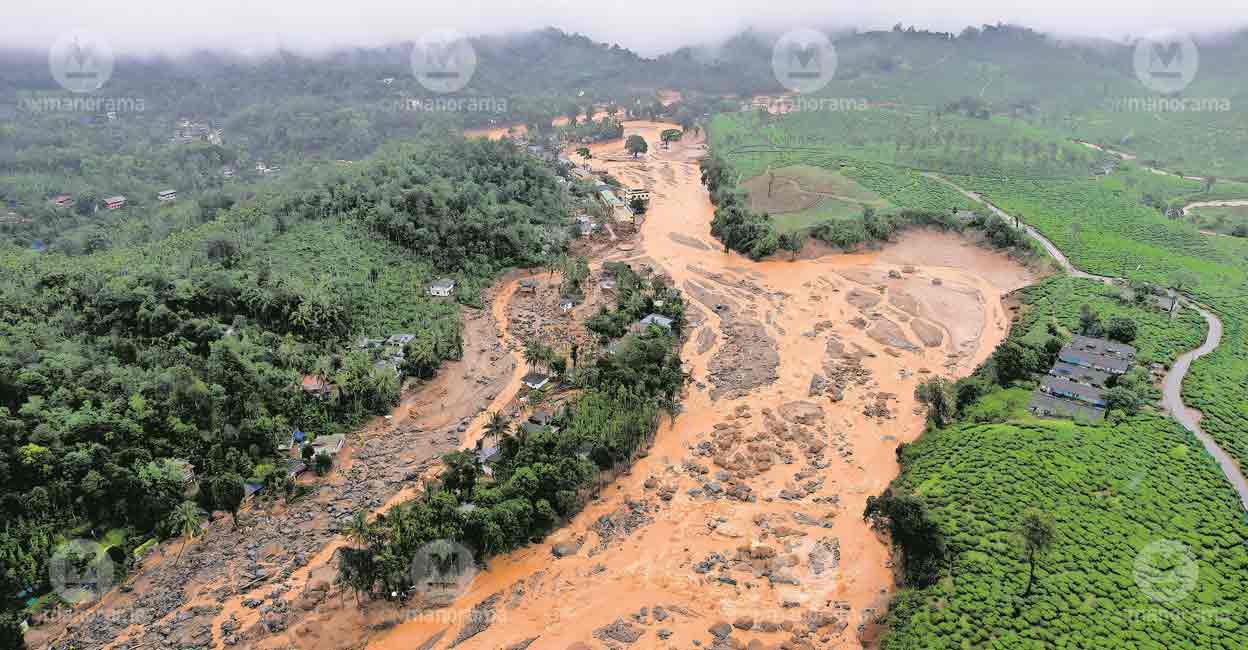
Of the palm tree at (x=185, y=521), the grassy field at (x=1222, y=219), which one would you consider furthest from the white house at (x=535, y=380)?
the grassy field at (x=1222, y=219)

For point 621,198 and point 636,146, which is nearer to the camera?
point 621,198

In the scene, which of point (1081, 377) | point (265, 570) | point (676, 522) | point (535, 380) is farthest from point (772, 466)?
point (265, 570)

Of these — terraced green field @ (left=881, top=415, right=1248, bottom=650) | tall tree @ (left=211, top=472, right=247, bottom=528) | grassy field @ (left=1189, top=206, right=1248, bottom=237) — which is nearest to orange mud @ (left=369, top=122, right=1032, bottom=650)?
terraced green field @ (left=881, top=415, right=1248, bottom=650)

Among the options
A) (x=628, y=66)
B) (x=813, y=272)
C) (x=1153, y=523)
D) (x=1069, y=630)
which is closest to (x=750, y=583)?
(x=1069, y=630)

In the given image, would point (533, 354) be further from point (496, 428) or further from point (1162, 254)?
point (1162, 254)

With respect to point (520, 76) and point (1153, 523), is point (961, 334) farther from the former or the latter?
point (520, 76)

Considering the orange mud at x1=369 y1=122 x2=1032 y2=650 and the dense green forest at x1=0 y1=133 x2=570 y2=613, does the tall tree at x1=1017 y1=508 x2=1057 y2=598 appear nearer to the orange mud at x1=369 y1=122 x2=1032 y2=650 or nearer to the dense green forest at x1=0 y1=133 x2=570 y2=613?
the orange mud at x1=369 y1=122 x2=1032 y2=650

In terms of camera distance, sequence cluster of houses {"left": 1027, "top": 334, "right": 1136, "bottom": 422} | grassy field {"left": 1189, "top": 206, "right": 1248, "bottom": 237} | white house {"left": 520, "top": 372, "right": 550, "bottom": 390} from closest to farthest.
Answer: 1. cluster of houses {"left": 1027, "top": 334, "right": 1136, "bottom": 422}
2. white house {"left": 520, "top": 372, "right": 550, "bottom": 390}
3. grassy field {"left": 1189, "top": 206, "right": 1248, "bottom": 237}
